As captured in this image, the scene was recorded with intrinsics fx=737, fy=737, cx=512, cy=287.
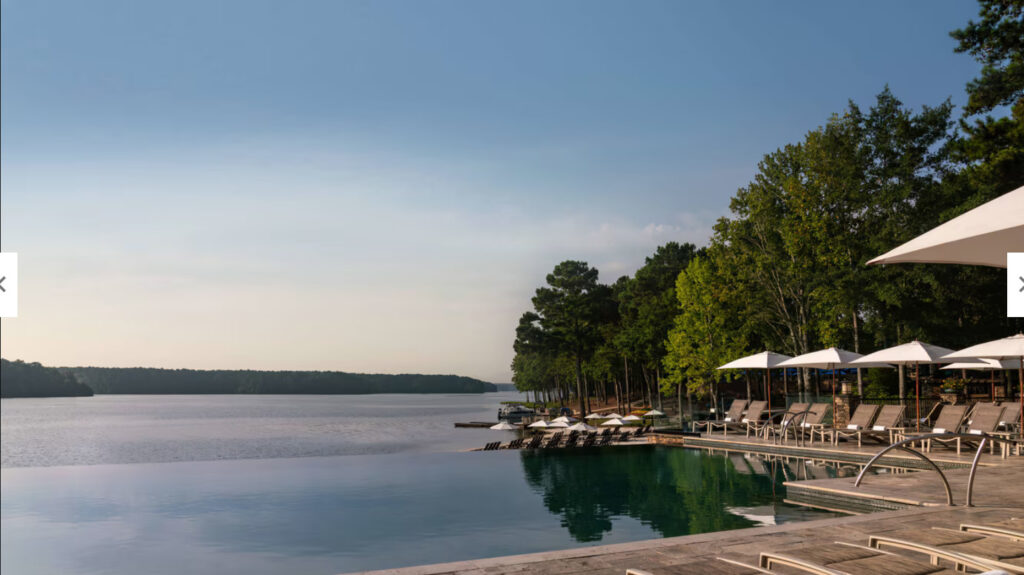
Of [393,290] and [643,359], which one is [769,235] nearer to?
[643,359]

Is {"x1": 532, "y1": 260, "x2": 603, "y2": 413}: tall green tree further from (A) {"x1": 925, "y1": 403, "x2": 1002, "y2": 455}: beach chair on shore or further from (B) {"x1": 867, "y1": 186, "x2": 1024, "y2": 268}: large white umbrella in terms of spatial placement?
(B) {"x1": 867, "y1": 186, "x2": 1024, "y2": 268}: large white umbrella

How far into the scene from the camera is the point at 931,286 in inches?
1115

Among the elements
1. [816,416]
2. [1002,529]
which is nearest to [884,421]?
[816,416]

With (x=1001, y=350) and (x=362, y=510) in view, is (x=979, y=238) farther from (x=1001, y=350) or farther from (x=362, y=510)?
(x=362, y=510)

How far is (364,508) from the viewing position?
→ 14438 millimetres

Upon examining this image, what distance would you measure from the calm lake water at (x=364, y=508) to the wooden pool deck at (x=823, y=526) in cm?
106

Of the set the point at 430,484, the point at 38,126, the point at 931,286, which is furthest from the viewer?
the point at 38,126

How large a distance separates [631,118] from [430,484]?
2001cm

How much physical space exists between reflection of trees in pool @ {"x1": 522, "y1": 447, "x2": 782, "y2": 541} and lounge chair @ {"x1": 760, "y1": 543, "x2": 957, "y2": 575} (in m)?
6.44

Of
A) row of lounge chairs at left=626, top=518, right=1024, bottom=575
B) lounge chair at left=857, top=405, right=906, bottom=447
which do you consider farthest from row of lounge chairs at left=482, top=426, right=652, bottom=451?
row of lounge chairs at left=626, top=518, right=1024, bottom=575

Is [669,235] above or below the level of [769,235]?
above

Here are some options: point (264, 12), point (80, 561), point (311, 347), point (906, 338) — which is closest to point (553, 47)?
point (264, 12)

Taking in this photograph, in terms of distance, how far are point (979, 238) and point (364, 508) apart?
12.2 metres

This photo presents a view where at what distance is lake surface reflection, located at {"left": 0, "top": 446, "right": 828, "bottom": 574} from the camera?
440 inches
